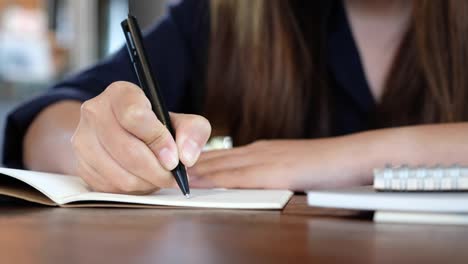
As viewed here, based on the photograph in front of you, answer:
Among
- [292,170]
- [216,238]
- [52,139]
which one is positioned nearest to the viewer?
[216,238]

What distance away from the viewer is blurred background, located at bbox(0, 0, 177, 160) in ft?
8.18

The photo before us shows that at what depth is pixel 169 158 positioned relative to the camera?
0.50 m

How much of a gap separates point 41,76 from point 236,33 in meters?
1.66

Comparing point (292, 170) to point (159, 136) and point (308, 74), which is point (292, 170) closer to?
point (159, 136)

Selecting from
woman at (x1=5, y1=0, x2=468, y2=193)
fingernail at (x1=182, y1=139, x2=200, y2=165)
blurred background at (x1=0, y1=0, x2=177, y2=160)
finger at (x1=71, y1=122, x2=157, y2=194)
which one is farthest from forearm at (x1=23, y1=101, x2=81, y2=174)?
blurred background at (x1=0, y1=0, x2=177, y2=160)

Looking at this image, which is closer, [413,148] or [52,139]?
[413,148]

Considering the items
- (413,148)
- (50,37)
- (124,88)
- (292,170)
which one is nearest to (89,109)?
(124,88)

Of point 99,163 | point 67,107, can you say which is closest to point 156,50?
point 67,107

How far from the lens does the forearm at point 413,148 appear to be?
61 cm

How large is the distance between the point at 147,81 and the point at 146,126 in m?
0.04

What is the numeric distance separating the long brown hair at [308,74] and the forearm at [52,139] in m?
0.29

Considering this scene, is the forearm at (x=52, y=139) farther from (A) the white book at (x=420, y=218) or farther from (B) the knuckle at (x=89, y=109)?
(A) the white book at (x=420, y=218)

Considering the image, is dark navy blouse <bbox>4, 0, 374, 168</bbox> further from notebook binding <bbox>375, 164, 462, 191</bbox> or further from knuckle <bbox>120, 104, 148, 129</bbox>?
notebook binding <bbox>375, 164, 462, 191</bbox>

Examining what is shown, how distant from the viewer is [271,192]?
57 cm
